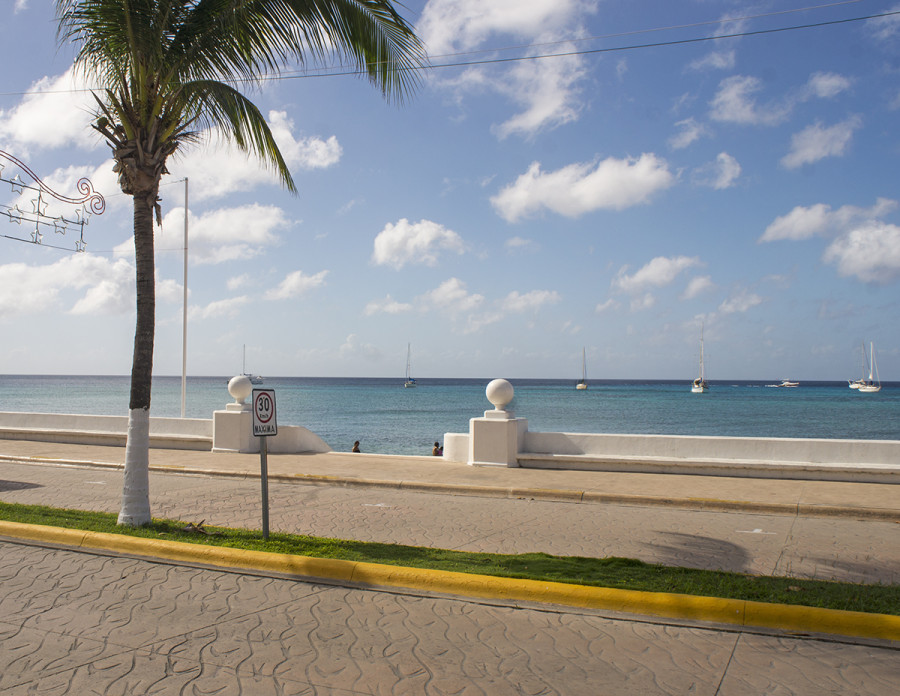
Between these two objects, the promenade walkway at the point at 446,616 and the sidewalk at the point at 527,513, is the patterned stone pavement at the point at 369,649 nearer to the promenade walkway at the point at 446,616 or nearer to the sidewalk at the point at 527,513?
the promenade walkway at the point at 446,616

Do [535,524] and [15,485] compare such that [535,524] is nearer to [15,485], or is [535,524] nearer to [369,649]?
[369,649]

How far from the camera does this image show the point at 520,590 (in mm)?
5648

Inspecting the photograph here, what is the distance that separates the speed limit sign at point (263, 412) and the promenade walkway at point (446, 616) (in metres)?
1.54

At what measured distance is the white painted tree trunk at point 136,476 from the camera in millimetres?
8102

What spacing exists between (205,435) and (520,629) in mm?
13598

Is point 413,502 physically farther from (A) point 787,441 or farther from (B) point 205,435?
(B) point 205,435

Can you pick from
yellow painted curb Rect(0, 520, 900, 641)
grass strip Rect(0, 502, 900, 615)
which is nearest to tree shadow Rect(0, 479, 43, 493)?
grass strip Rect(0, 502, 900, 615)

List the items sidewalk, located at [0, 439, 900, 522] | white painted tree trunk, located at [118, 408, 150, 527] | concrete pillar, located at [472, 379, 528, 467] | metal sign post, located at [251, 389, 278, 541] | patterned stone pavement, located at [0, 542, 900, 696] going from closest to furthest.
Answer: patterned stone pavement, located at [0, 542, 900, 696]
metal sign post, located at [251, 389, 278, 541]
white painted tree trunk, located at [118, 408, 150, 527]
sidewalk, located at [0, 439, 900, 522]
concrete pillar, located at [472, 379, 528, 467]

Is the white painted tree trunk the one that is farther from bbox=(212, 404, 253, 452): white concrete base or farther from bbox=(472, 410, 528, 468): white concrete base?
bbox=(212, 404, 253, 452): white concrete base

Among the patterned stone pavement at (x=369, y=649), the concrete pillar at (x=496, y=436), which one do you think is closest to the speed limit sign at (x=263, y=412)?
the patterned stone pavement at (x=369, y=649)

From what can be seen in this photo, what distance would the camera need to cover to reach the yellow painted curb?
4914mm

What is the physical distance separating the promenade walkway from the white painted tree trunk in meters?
0.95

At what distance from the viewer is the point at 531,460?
1352 centimetres

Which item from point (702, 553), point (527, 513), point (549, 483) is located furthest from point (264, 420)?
point (549, 483)
